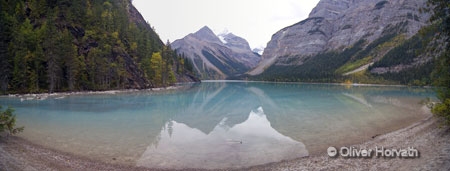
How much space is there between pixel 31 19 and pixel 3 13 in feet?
34.2

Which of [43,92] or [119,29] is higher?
[119,29]

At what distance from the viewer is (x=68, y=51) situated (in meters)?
79.6

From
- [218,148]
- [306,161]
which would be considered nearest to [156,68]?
[218,148]

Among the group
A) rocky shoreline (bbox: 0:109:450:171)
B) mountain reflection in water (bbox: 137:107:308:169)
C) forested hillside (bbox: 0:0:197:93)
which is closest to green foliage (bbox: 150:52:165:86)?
forested hillside (bbox: 0:0:197:93)

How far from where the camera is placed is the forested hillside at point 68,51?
72312 millimetres

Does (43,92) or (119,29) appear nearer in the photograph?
(43,92)

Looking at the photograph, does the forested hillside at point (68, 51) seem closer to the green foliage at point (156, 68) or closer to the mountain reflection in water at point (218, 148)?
the green foliage at point (156, 68)

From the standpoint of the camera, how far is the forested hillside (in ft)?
→ 237

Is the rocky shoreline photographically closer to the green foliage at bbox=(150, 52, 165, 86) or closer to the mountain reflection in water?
the mountain reflection in water

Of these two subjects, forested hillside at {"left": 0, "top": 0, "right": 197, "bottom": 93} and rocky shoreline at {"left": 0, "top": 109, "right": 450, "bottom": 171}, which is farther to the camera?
forested hillside at {"left": 0, "top": 0, "right": 197, "bottom": 93}

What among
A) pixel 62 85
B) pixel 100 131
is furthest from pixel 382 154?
pixel 62 85

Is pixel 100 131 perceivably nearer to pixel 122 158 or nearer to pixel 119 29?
pixel 122 158

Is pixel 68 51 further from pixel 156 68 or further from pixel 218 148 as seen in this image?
pixel 218 148

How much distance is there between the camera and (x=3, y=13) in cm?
7506
